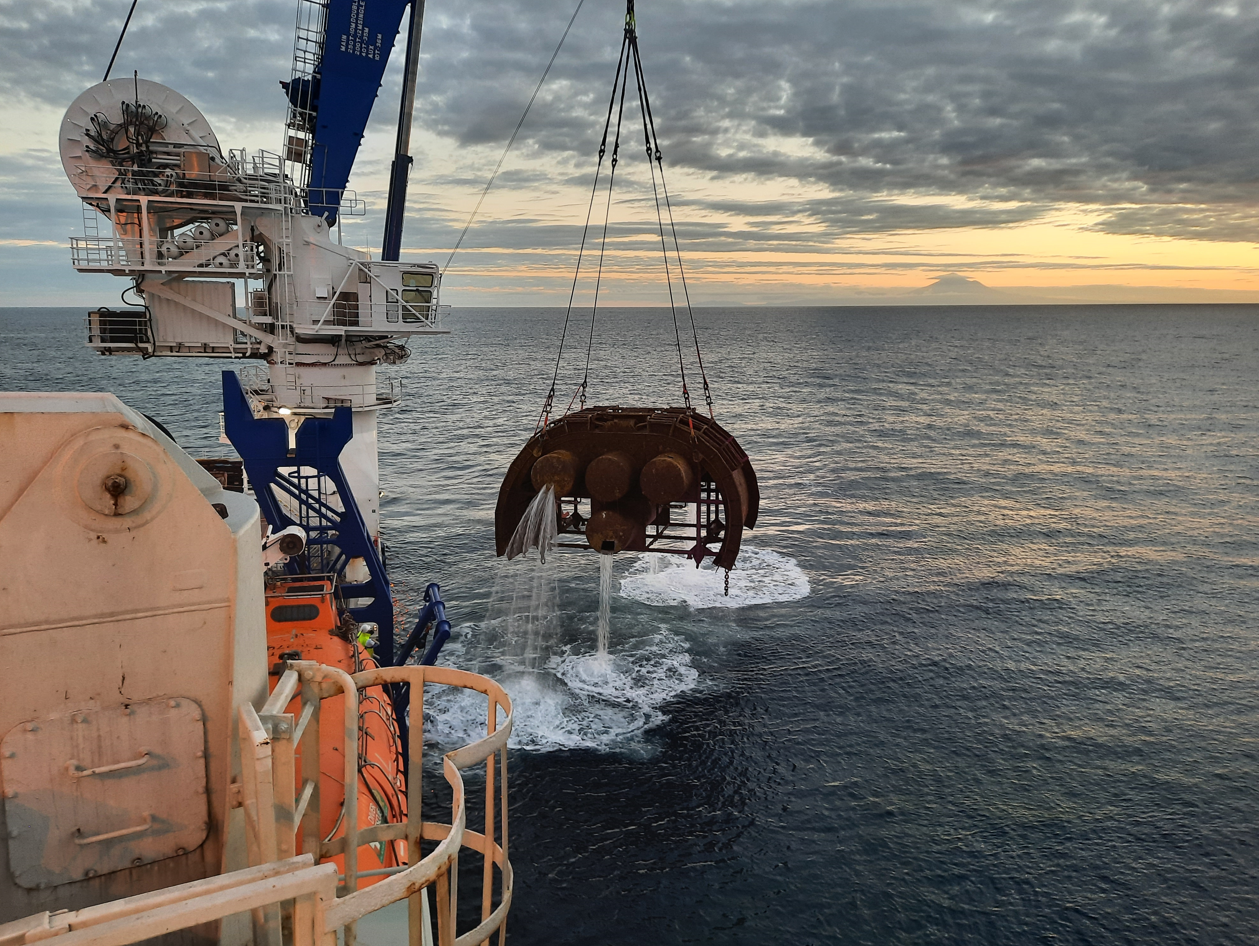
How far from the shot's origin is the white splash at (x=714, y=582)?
32375 mm

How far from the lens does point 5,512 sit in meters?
4.10

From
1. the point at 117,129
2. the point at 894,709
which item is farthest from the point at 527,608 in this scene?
the point at 117,129

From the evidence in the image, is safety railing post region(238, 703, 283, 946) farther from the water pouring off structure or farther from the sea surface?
the water pouring off structure

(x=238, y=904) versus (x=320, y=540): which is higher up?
(x=238, y=904)

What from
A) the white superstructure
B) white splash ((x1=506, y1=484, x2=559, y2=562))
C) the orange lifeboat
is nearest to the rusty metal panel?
the orange lifeboat

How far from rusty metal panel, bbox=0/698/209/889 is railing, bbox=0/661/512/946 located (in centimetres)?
33

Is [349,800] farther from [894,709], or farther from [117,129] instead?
[117,129]

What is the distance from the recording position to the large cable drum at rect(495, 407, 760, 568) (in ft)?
46.8

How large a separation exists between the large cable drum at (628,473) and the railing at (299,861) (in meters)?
8.08

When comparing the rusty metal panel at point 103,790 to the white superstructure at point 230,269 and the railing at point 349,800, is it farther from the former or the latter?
the white superstructure at point 230,269

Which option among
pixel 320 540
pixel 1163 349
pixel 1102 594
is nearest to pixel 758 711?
pixel 320 540

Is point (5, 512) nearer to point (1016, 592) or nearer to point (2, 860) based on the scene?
point (2, 860)

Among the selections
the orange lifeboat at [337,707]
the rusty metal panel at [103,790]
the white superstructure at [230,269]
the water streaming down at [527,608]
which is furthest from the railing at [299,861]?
the white superstructure at [230,269]

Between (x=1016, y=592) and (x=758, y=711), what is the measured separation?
1486cm
